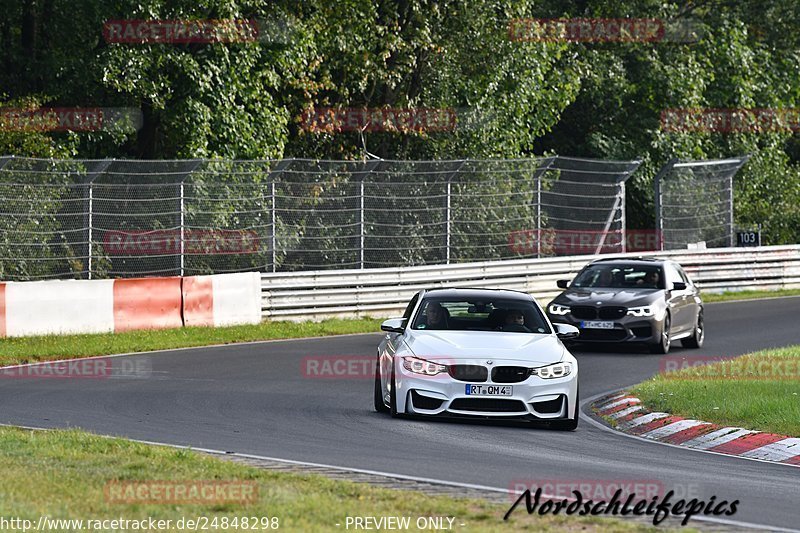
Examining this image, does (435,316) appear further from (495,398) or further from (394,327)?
(495,398)

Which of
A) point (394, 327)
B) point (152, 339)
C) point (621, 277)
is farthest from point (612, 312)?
point (394, 327)

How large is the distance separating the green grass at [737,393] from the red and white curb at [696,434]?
6.8 inches

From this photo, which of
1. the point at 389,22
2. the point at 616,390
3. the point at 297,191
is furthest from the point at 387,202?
the point at 616,390

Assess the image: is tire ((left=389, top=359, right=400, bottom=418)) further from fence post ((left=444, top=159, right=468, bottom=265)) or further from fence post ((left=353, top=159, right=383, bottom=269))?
fence post ((left=444, top=159, right=468, bottom=265))

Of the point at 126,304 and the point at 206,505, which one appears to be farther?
the point at 126,304

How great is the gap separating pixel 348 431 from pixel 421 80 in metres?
23.5

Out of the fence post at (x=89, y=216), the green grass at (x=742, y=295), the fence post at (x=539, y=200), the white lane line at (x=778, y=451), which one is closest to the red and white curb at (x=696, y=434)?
the white lane line at (x=778, y=451)

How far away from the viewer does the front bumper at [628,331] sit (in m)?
21.6

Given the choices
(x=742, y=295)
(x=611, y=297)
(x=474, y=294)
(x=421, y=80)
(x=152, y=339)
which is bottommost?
(x=742, y=295)

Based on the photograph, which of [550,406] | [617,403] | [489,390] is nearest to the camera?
[489,390]

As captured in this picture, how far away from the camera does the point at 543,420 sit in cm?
1361

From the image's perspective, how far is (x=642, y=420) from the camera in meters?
14.5

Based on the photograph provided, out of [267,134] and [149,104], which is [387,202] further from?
[149,104]

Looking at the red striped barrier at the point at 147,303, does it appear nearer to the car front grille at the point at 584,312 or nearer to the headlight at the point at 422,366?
the car front grille at the point at 584,312
